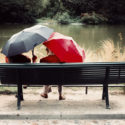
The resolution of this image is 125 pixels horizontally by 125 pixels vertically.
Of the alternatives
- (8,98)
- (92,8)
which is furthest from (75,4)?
(8,98)

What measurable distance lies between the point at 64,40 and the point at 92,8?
163 feet

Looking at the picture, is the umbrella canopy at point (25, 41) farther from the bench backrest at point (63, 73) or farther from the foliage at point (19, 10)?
the foliage at point (19, 10)

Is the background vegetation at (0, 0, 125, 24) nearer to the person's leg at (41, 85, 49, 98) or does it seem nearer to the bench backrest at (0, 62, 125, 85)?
the person's leg at (41, 85, 49, 98)

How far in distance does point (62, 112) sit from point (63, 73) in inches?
24.5

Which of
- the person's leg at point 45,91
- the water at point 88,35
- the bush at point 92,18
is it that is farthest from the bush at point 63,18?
the person's leg at point 45,91

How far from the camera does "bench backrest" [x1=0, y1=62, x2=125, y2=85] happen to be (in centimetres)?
413

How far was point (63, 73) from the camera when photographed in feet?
13.9

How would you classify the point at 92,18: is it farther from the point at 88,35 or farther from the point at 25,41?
the point at 25,41

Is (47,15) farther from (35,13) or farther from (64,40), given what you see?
(64,40)

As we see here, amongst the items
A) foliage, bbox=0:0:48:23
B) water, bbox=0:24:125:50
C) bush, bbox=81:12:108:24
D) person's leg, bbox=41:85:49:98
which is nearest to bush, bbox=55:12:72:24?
bush, bbox=81:12:108:24

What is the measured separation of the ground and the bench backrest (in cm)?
40

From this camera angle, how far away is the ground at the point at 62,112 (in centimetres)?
395

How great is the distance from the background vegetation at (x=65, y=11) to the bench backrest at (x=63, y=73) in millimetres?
39701

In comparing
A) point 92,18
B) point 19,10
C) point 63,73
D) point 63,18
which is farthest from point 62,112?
point 92,18
